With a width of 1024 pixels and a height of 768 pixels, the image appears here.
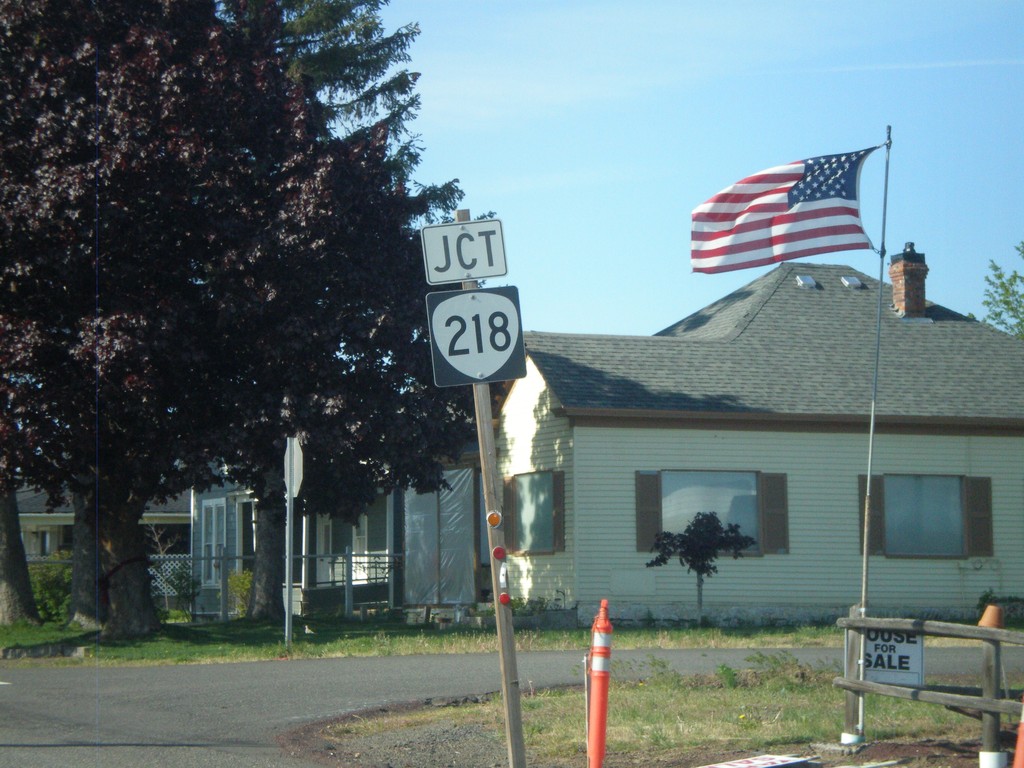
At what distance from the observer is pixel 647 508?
68.9 ft

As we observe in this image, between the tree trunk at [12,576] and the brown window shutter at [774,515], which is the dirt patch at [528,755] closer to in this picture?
the brown window shutter at [774,515]

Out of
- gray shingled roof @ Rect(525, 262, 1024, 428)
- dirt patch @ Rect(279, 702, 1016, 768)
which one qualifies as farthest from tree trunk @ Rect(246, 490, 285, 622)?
dirt patch @ Rect(279, 702, 1016, 768)

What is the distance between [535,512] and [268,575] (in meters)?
5.37

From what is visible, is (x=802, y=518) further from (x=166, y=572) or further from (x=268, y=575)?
(x=166, y=572)

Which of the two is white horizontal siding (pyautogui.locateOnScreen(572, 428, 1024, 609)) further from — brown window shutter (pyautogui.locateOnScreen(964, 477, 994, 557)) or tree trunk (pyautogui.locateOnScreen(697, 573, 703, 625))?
tree trunk (pyautogui.locateOnScreen(697, 573, 703, 625))

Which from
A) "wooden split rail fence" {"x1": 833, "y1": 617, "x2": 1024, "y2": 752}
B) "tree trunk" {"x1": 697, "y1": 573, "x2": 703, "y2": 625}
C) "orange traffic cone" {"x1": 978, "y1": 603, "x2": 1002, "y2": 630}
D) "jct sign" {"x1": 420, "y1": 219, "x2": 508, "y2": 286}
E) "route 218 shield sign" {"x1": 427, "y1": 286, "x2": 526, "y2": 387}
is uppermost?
"jct sign" {"x1": 420, "y1": 219, "x2": 508, "y2": 286}

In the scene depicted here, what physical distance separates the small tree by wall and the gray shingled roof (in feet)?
7.32

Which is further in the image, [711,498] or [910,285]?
[910,285]

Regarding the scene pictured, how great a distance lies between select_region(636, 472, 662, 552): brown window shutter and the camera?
20.9 meters

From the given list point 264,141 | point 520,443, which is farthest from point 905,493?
point 264,141

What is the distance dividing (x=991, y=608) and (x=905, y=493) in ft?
48.1

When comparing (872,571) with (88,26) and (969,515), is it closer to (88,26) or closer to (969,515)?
(969,515)

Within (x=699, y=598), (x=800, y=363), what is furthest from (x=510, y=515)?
(x=800, y=363)

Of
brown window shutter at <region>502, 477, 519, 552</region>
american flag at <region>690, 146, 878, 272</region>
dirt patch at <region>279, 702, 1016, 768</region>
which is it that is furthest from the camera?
brown window shutter at <region>502, 477, 519, 552</region>
